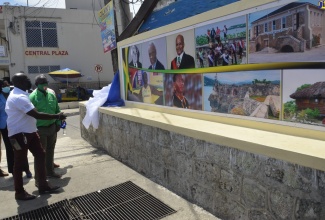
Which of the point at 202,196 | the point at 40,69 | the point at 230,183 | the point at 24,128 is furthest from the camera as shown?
the point at 40,69

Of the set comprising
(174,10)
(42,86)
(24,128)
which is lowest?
(24,128)

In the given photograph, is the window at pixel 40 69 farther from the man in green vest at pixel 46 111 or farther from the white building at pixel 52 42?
the man in green vest at pixel 46 111

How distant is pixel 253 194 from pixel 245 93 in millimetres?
1167

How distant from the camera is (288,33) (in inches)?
111

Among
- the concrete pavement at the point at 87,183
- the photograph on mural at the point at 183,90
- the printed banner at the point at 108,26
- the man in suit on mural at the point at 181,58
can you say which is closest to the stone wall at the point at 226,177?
the concrete pavement at the point at 87,183

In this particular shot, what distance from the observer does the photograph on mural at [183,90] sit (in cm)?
407

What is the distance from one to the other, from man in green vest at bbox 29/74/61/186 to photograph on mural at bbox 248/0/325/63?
325 cm

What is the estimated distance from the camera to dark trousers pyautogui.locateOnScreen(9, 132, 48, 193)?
4016 millimetres

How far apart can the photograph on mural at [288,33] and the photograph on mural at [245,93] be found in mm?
205

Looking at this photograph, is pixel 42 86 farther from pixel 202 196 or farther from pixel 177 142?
pixel 202 196

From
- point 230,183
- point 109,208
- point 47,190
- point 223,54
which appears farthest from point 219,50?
point 47,190

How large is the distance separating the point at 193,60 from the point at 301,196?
2359 millimetres

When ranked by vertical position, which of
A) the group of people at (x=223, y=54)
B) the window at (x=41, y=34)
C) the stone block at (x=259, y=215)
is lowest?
the stone block at (x=259, y=215)

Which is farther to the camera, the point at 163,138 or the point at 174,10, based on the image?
the point at 174,10
